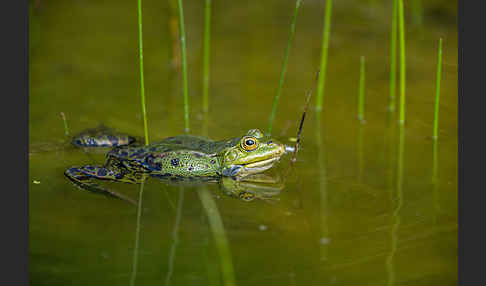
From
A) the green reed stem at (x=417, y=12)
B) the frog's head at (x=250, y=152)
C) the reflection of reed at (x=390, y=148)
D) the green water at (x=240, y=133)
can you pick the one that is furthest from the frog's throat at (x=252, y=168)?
the green reed stem at (x=417, y=12)

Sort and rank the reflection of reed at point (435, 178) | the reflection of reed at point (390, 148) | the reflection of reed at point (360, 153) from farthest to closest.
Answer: the reflection of reed at point (360, 153)
the reflection of reed at point (390, 148)
the reflection of reed at point (435, 178)

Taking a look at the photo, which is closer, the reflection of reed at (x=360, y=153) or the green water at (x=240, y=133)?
the green water at (x=240, y=133)

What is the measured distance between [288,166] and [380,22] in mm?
5361

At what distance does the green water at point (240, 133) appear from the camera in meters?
4.14

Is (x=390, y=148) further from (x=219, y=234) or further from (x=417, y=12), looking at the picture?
(x=417, y=12)

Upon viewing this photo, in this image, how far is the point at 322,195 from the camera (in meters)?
5.21

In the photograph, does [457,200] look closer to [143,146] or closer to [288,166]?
[288,166]

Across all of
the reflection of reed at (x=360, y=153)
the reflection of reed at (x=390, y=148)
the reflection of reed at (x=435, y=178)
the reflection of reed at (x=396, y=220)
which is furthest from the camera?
the reflection of reed at (x=360, y=153)

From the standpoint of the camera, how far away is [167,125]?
670 cm

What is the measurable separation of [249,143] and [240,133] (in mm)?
952

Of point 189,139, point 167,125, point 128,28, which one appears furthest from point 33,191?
point 128,28

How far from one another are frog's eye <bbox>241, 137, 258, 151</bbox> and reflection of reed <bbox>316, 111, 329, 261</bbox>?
705 mm

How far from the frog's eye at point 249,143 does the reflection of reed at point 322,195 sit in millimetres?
705

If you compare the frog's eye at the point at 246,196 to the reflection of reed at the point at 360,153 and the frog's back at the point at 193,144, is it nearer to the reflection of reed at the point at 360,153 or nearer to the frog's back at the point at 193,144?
the frog's back at the point at 193,144
